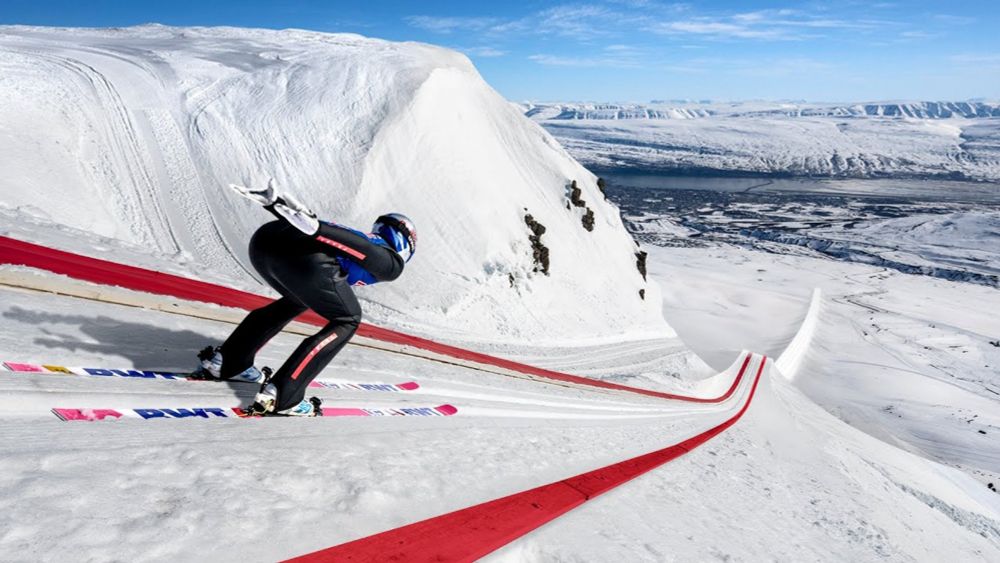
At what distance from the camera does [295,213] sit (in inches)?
118

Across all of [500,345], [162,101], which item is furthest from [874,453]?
[162,101]

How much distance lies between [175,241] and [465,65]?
19.6 metres

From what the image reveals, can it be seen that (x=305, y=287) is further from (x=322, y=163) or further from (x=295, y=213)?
(x=322, y=163)

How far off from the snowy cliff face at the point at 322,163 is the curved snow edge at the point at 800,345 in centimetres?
931

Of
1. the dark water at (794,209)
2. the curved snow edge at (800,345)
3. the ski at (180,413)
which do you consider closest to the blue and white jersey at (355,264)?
the ski at (180,413)

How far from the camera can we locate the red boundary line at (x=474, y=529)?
2.32m

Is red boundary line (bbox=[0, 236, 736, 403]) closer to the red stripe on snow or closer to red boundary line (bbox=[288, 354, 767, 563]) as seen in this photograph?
the red stripe on snow

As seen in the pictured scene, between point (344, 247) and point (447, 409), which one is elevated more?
point (344, 247)

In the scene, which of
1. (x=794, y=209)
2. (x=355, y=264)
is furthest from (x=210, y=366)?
(x=794, y=209)

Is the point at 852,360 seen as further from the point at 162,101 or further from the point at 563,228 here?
the point at 162,101

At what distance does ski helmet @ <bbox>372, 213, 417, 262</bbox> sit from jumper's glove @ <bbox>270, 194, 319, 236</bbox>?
710 millimetres

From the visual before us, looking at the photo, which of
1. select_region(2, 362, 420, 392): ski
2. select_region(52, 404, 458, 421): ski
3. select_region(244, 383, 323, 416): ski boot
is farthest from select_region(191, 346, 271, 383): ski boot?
select_region(52, 404, 458, 421): ski

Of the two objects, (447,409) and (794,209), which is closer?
(447,409)

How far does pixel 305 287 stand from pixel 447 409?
2.01 metres
